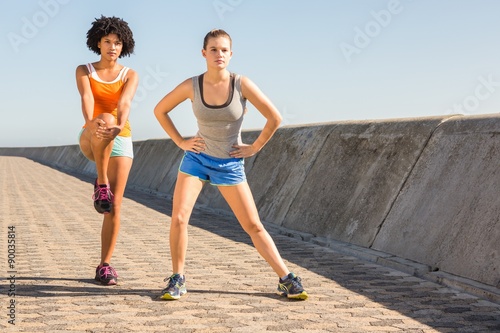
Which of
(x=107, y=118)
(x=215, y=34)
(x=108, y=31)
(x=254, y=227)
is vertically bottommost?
(x=254, y=227)

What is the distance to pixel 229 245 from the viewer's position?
339 inches

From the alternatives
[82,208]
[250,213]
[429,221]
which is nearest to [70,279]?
[250,213]

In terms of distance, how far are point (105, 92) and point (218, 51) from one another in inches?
49.7

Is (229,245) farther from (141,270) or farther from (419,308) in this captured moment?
(419,308)

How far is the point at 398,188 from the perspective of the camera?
798 cm

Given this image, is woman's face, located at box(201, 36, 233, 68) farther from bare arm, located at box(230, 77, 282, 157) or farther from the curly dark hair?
the curly dark hair

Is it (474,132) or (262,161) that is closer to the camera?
(474,132)

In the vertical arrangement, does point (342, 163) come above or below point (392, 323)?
above

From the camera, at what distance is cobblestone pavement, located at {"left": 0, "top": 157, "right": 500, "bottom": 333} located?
476 centimetres

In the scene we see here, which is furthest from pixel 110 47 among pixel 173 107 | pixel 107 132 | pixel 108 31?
pixel 173 107

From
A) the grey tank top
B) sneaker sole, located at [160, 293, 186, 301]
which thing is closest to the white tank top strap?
the grey tank top

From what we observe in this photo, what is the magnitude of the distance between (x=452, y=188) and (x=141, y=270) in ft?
10.2

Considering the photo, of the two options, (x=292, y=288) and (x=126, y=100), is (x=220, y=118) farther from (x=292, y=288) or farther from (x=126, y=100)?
(x=292, y=288)

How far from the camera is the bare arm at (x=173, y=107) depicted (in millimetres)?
5449
